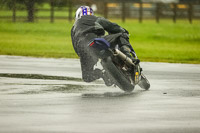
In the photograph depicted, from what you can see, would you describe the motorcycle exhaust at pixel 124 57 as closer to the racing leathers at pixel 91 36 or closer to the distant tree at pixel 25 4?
the racing leathers at pixel 91 36

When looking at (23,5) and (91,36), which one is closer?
(91,36)

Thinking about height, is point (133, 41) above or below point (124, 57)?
below

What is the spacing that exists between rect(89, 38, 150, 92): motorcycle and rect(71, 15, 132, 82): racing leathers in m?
0.19

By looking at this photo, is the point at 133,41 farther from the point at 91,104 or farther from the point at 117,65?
the point at 91,104

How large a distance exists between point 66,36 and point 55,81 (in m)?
20.0

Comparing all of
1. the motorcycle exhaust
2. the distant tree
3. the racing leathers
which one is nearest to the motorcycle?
the motorcycle exhaust

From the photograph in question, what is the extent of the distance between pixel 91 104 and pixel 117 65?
5.61ft

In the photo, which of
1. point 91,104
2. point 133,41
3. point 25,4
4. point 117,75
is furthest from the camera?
point 25,4

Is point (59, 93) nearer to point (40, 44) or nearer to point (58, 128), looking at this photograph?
point (58, 128)

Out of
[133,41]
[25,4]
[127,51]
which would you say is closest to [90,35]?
[127,51]

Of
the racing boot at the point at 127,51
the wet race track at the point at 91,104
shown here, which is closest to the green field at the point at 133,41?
the wet race track at the point at 91,104

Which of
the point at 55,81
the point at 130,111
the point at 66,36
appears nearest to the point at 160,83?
the point at 55,81

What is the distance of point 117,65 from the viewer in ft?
37.6

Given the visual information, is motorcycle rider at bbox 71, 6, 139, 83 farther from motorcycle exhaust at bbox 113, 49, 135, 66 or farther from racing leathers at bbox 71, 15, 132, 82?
motorcycle exhaust at bbox 113, 49, 135, 66
